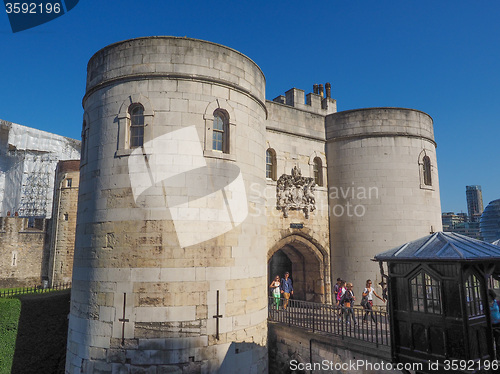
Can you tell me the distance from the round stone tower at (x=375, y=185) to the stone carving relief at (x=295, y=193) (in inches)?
58.3

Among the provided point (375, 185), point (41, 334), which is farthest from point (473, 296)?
point (41, 334)

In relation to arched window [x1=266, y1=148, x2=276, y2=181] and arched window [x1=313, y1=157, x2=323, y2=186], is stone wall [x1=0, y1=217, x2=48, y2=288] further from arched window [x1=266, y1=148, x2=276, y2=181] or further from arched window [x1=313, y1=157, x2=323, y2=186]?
arched window [x1=313, y1=157, x2=323, y2=186]

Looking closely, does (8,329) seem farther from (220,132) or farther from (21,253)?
(21,253)

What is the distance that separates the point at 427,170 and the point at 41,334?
1911cm

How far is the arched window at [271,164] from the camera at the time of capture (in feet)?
51.0

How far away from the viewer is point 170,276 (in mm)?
9938

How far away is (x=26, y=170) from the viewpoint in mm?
44969

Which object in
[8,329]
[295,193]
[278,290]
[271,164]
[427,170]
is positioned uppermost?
[427,170]

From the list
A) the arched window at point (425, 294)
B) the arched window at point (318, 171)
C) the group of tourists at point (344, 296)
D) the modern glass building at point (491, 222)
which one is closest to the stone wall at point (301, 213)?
the arched window at point (318, 171)

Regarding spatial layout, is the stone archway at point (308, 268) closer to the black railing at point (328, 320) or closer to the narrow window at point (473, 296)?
the black railing at point (328, 320)

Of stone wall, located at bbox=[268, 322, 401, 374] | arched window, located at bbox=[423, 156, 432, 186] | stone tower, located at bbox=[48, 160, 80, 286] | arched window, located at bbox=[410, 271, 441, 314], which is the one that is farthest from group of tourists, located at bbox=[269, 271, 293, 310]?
stone tower, located at bbox=[48, 160, 80, 286]

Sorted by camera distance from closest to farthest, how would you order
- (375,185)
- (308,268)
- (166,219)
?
1. (166,219)
2. (375,185)
3. (308,268)

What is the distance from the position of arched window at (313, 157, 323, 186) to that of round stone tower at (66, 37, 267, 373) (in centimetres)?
609

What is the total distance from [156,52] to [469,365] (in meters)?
11.1
